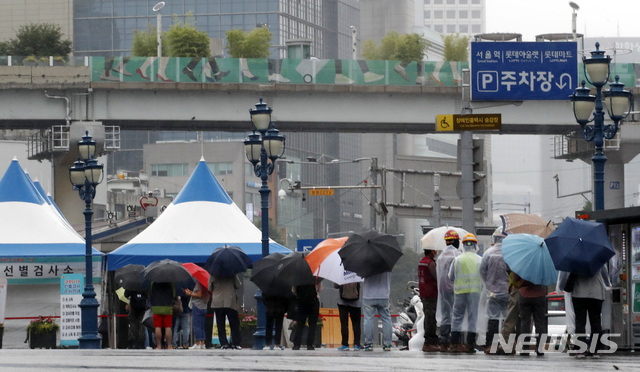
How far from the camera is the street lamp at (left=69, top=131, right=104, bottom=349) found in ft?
69.3

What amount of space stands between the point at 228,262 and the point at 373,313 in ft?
10.2

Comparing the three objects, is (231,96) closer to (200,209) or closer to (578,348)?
(200,209)

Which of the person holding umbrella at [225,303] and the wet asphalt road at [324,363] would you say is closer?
the wet asphalt road at [324,363]

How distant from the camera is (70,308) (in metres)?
22.5

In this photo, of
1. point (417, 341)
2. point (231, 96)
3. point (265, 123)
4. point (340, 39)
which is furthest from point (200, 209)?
point (340, 39)

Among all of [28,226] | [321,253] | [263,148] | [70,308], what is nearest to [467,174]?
[263,148]

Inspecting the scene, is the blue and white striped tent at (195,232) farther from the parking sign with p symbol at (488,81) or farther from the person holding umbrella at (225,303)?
the person holding umbrella at (225,303)

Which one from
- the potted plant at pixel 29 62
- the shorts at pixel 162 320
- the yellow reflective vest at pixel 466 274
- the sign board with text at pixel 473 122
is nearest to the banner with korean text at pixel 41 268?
the shorts at pixel 162 320

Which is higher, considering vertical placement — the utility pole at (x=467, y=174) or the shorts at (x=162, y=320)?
the utility pole at (x=467, y=174)

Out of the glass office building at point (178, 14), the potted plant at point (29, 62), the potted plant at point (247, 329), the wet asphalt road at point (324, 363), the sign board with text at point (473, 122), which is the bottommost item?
the potted plant at point (247, 329)

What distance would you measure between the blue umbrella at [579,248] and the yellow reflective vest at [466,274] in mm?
1155

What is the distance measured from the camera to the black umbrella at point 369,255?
49.0ft

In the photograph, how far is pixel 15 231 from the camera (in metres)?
24.8

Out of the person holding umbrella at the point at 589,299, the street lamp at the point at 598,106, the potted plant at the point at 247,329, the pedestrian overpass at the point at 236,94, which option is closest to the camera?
the person holding umbrella at the point at 589,299
